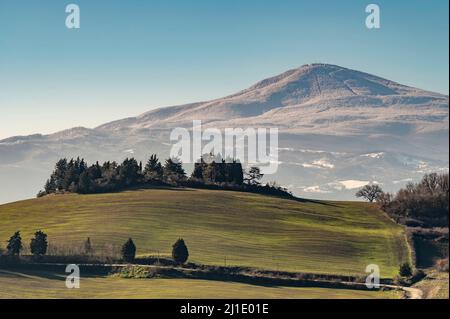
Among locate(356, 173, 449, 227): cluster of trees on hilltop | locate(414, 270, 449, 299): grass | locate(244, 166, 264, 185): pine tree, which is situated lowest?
locate(414, 270, 449, 299): grass

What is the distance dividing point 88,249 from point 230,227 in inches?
1010

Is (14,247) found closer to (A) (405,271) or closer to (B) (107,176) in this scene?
(A) (405,271)

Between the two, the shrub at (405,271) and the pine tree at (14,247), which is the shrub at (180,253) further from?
the shrub at (405,271)

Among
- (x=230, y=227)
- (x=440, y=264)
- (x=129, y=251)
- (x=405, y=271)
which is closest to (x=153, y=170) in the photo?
(x=230, y=227)

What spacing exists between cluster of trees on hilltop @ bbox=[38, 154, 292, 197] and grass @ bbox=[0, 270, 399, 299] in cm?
5909

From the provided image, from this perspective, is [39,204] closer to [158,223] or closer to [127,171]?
[127,171]

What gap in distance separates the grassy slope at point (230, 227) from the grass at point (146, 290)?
1041cm

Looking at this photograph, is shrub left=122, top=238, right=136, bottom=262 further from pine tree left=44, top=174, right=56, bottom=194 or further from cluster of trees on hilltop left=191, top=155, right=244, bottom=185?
pine tree left=44, top=174, right=56, bottom=194

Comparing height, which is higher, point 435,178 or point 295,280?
point 435,178

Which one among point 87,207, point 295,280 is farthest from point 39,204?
point 295,280

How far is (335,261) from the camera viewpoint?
3465 inches

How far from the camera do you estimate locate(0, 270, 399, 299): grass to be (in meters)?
60.9

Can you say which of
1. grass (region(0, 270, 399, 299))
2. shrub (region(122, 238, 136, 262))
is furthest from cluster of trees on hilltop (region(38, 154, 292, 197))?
grass (region(0, 270, 399, 299))
